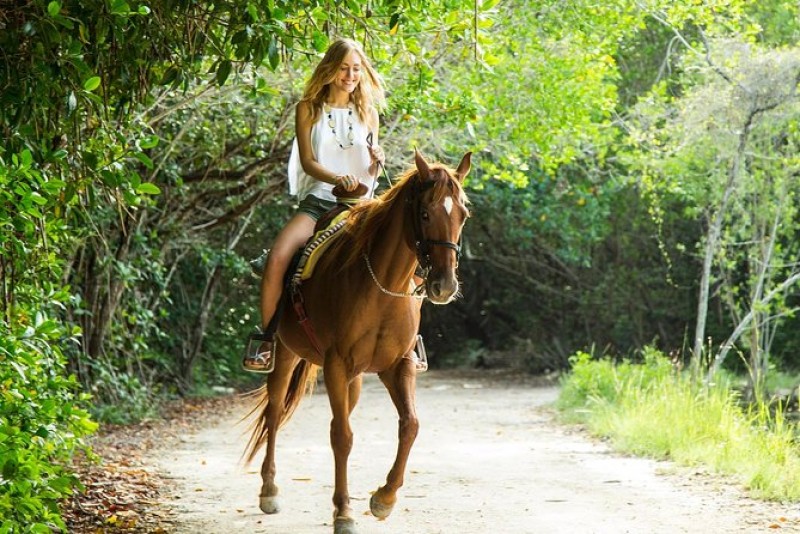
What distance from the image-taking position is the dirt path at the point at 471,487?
7.27 meters

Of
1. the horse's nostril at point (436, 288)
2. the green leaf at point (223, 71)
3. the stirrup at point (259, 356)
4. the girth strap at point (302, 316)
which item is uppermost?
the green leaf at point (223, 71)

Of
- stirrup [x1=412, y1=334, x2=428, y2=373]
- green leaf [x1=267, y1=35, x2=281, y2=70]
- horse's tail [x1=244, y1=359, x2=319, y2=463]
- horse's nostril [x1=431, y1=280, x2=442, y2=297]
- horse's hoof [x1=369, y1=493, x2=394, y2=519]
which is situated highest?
green leaf [x1=267, y1=35, x2=281, y2=70]

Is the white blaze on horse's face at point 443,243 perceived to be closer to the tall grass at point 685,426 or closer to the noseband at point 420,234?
the noseband at point 420,234

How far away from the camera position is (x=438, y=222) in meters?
6.03

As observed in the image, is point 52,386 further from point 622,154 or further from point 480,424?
point 622,154

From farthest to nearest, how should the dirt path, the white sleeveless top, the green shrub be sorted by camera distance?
1. the white sleeveless top
2. the dirt path
3. the green shrub

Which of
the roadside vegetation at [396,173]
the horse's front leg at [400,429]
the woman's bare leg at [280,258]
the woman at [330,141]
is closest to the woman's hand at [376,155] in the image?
the woman at [330,141]

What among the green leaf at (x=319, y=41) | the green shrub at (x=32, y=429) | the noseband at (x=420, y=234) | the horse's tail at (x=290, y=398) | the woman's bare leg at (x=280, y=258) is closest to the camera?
the green shrub at (x=32, y=429)

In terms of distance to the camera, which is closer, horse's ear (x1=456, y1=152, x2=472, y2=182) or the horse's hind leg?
horse's ear (x1=456, y1=152, x2=472, y2=182)

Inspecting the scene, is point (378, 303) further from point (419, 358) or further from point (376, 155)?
point (376, 155)

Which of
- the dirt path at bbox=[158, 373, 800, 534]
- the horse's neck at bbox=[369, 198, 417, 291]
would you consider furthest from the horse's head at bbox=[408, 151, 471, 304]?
the dirt path at bbox=[158, 373, 800, 534]

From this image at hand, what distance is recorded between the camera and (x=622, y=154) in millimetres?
17094

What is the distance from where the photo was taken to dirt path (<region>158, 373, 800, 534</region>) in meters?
7.27

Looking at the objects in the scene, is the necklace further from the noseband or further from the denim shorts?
the noseband
